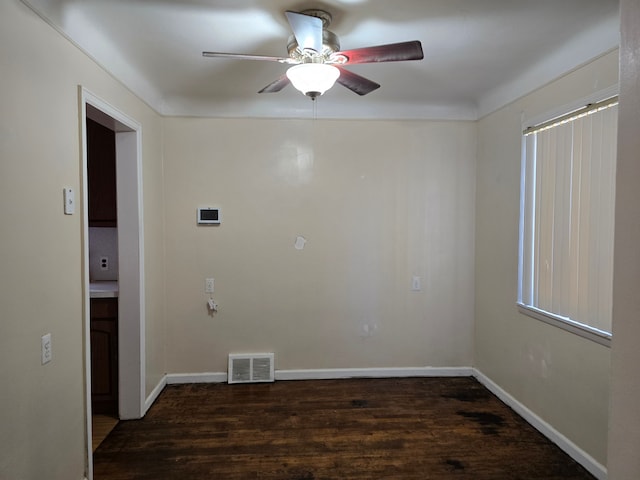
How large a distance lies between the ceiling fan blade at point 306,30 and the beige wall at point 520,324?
5.35 ft

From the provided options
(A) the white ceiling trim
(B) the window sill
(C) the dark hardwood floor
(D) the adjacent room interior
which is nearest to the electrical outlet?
(D) the adjacent room interior

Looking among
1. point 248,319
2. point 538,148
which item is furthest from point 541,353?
point 248,319

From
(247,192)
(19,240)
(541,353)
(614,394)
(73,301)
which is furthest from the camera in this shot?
(247,192)

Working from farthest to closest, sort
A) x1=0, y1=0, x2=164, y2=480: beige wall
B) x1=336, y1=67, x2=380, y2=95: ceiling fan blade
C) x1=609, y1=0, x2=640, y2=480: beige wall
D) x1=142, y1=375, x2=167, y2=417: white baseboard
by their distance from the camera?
x1=142, y1=375, x2=167, y2=417: white baseboard, x1=336, y1=67, x2=380, y2=95: ceiling fan blade, x1=0, y1=0, x2=164, y2=480: beige wall, x1=609, y1=0, x2=640, y2=480: beige wall

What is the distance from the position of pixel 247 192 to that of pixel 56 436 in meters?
2.18

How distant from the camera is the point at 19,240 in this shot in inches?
57.5

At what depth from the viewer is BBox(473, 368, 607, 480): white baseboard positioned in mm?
2111

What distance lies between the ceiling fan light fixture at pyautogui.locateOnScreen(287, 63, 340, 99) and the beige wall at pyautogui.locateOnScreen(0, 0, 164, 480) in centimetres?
112

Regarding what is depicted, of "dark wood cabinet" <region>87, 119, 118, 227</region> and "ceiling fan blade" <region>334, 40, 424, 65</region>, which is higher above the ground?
"ceiling fan blade" <region>334, 40, 424, 65</region>

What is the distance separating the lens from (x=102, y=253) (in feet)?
10.8

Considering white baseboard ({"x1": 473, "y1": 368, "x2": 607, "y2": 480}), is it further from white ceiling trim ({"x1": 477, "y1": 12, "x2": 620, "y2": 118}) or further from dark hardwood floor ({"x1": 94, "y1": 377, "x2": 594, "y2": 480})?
white ceiling trim ({"x1": 477, "y1": 12, "x2": 620, "y2": 118})

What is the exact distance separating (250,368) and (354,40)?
2.79 m

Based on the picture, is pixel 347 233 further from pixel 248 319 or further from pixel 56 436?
pixel 56 436

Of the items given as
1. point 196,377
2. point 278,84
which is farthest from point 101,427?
point 278,84
